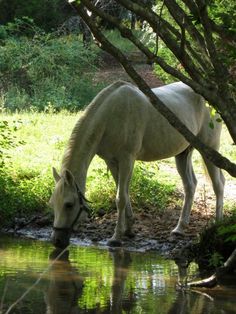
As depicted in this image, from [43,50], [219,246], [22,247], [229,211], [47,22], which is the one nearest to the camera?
[219,246]

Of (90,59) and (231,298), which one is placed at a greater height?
(90,59)

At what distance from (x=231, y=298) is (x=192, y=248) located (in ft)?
5.34

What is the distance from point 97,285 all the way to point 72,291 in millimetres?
351

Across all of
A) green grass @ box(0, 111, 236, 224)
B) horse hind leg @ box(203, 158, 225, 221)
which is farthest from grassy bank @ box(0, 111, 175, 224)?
horse hind leg @ box(203, 158, 225, 221)

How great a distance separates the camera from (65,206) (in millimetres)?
8656

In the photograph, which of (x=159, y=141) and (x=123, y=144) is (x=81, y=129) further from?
(x=159, y=141)

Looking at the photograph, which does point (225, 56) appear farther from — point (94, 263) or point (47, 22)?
point (47, 22)

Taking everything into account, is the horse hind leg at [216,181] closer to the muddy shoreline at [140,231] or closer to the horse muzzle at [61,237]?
the muddy shoreline at [140,231]

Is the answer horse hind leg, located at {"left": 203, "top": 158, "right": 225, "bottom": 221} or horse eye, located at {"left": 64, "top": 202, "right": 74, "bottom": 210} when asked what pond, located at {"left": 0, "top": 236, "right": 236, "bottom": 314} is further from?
horse hind leg, located at {"left": 203, "top": 158, "right": 225, "bottom": 221}

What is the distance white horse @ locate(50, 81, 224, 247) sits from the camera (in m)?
8.71

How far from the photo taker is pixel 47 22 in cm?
3150

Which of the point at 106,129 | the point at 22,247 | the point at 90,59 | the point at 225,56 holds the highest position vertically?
the point at 90,59

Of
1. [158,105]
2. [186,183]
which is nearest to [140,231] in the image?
[186,183]

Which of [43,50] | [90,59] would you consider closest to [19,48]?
[43,50]
